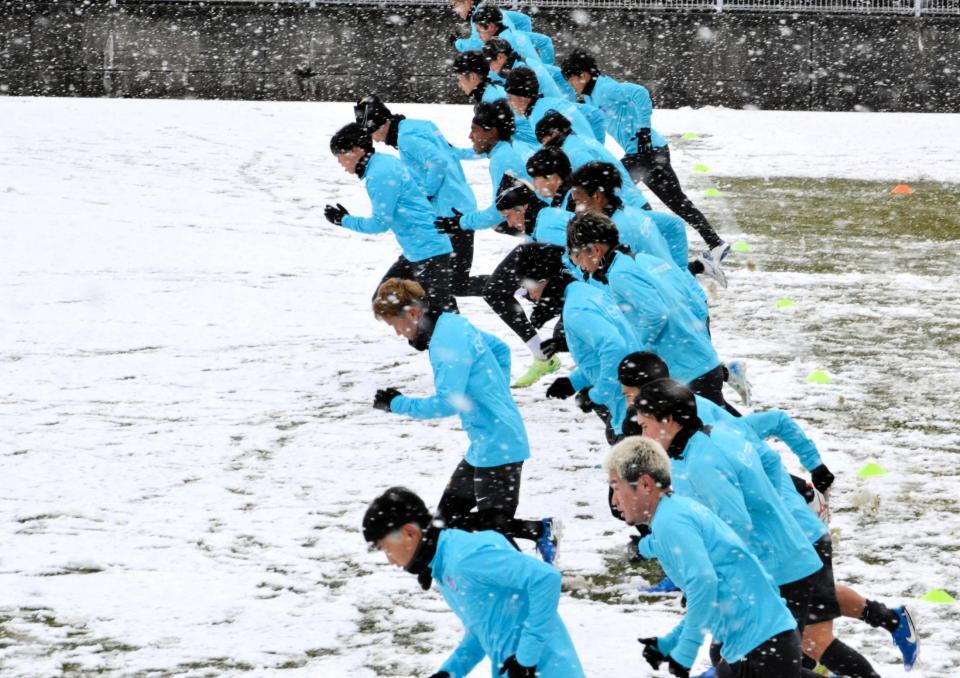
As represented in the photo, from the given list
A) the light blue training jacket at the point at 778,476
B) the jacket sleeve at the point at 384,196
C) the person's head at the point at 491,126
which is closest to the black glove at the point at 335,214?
the jacket sleeve at the point at 384,196

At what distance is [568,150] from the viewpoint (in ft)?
30.7

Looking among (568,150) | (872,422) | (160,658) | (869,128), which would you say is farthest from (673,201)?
(869,128)

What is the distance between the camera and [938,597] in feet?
20.4

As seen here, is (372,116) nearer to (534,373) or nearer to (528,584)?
(534,373)

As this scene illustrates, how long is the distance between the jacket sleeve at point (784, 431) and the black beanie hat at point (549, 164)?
10.1ft

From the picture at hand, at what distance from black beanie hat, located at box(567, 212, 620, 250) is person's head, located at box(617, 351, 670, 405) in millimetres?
948

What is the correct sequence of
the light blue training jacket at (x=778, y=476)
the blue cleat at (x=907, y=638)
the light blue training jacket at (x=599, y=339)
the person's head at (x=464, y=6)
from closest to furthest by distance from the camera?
the light blue training jacket at (x=778, y=476)
the blue cleat at (x=907, y=638)
the light blue training jacket at (x=599, y=339)
the person's head at (x=464, y=6)

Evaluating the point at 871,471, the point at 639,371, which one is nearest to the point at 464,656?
the point at 639,371

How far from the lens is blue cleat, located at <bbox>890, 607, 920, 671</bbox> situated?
17.9 ft

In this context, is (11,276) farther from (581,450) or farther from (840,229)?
(840,229)

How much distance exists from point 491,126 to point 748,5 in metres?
13.5

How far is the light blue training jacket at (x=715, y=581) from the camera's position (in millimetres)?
4301

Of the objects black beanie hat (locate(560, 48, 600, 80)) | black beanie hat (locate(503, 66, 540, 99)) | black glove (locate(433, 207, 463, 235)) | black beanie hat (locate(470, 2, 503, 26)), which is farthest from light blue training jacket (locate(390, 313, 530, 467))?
black beanie hat (locate(470, 2, 503, 26))

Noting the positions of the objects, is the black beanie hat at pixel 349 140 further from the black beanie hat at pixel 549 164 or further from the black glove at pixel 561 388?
the black glove at pixel 561 388
